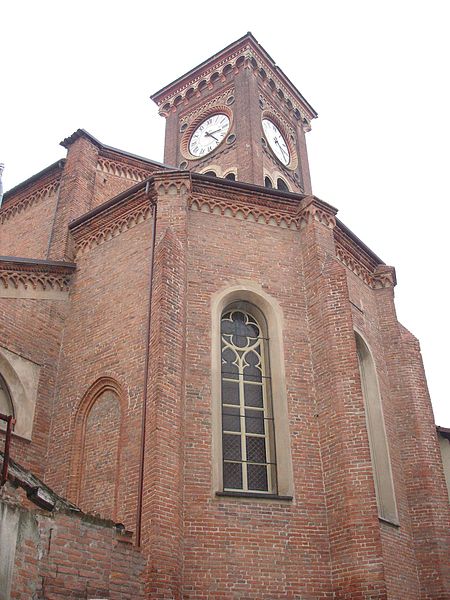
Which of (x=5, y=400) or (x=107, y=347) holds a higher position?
(x=107, y=347)

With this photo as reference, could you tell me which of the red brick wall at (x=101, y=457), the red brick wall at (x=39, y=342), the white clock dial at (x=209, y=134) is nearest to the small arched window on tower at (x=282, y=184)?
the white clock dial at (x=209, y=134)

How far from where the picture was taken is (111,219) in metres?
15.6

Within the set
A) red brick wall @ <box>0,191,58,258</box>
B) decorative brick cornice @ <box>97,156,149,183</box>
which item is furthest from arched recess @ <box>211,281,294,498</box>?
decorative brick cornice @ <box>97,156,149,183</box>

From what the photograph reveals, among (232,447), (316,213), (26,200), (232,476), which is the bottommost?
(232,476)

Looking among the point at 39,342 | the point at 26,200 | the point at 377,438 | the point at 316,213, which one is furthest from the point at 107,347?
the point at 26,200

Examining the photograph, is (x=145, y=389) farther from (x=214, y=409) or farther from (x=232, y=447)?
(x=232, y=447)

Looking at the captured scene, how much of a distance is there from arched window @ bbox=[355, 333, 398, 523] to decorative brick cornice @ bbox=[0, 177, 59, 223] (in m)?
10.7

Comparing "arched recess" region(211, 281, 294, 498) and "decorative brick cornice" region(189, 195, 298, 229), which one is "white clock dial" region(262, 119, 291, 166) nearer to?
"decorative brick cornice" region(189, 195, 298, 229)

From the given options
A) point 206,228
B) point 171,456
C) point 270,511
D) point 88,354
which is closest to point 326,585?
point 270,511

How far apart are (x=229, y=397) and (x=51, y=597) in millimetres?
5581

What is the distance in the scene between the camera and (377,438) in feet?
47.2

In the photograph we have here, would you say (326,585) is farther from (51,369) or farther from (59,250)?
(59,250)

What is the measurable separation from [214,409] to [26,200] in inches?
448

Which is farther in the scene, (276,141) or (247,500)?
(276,141)
